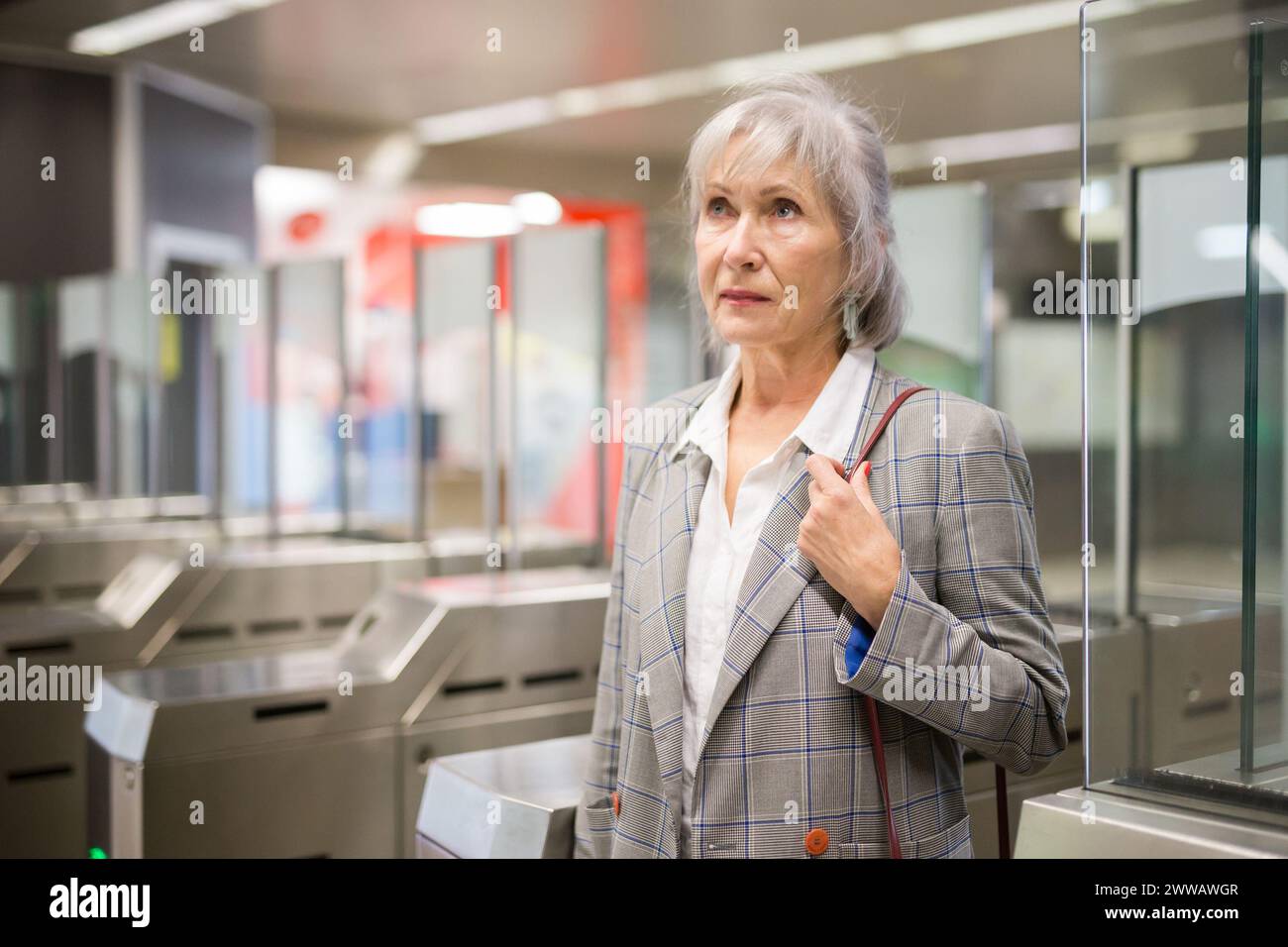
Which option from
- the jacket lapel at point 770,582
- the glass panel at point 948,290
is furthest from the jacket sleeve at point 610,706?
the glass panel at point 948,290

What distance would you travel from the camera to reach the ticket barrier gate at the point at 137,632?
356 centimetres

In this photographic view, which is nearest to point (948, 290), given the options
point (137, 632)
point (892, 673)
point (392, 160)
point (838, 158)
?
point (838, 158)

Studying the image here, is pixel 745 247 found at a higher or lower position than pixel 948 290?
lower

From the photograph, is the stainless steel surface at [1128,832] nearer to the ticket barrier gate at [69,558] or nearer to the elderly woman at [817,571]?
the elderly woman at [817,571]

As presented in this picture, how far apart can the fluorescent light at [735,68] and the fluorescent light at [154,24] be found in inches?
90.8

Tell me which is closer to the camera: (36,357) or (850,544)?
(850,544)

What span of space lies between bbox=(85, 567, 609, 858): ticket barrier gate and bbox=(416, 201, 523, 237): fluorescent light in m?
6.17

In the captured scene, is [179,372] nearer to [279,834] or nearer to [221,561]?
[221,561]

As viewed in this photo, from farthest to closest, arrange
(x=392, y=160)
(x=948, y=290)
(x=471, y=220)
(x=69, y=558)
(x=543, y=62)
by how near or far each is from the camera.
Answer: (x=471, y=220), (x=392, y=160), (x=543, y=62), (x=69, y=558), (x=948, y=290)

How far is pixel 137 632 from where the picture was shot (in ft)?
12.1

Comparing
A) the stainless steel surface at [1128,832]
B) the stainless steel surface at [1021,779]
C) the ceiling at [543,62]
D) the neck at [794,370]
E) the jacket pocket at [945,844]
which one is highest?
the ceiling at [543,62]

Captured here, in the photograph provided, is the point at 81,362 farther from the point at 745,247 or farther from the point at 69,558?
the point at 745,247

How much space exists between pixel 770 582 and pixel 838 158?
463 millimetres

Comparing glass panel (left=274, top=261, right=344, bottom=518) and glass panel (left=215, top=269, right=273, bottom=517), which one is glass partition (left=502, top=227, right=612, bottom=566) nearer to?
glass panel (left=274, top=261, right=344, bottom=518)
